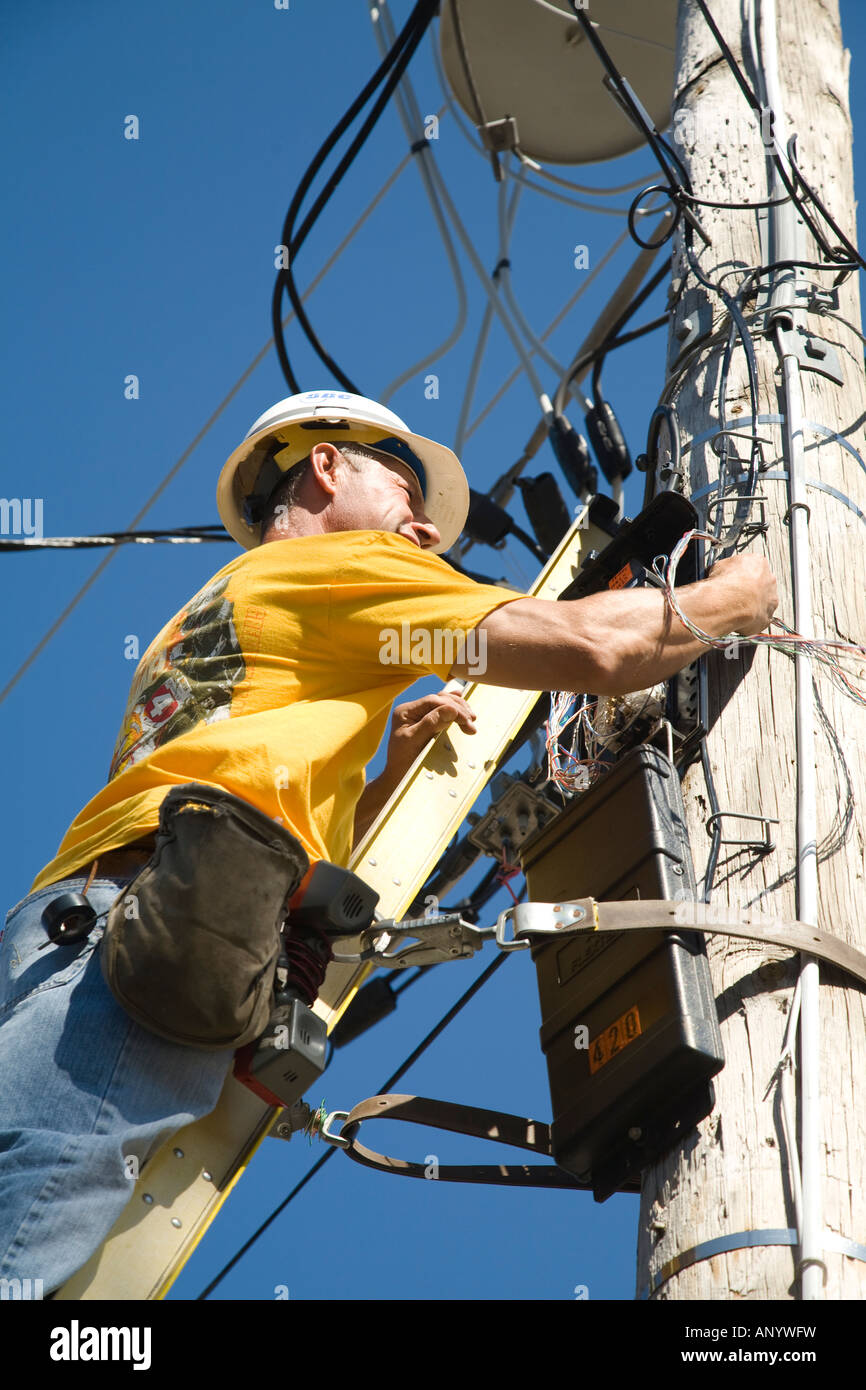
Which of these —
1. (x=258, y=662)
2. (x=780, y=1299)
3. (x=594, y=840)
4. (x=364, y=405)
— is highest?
(x=364, y=405)

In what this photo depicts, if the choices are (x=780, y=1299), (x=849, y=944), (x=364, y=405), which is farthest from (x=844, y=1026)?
(x=364, y=405)

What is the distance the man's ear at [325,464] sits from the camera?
3.71 m

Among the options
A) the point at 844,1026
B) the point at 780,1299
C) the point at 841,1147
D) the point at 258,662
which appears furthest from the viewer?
the point at 258,662

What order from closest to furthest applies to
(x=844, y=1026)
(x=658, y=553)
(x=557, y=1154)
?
(x=844, y=1026) → (x=557, y=1154) → (x=658, y=553)

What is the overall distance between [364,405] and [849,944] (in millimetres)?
1860

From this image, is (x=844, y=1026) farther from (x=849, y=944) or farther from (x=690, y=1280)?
(x=690, y=1280)

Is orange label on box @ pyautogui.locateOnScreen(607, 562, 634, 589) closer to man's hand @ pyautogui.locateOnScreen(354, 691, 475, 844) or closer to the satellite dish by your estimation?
man's hand @ pyautogui.locateOnScreen(354, 691, 475, 844)

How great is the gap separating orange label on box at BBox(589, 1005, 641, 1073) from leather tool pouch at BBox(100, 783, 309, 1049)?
67 cm

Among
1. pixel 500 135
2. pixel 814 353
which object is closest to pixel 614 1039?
pixel 814 353

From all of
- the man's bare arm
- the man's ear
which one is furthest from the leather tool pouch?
the man's ear

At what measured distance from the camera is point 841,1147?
256 centimetres

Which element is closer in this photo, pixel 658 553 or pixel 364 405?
pixel 658 553

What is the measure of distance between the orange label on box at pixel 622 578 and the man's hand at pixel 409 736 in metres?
0.47

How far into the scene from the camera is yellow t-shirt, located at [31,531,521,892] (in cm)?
292
